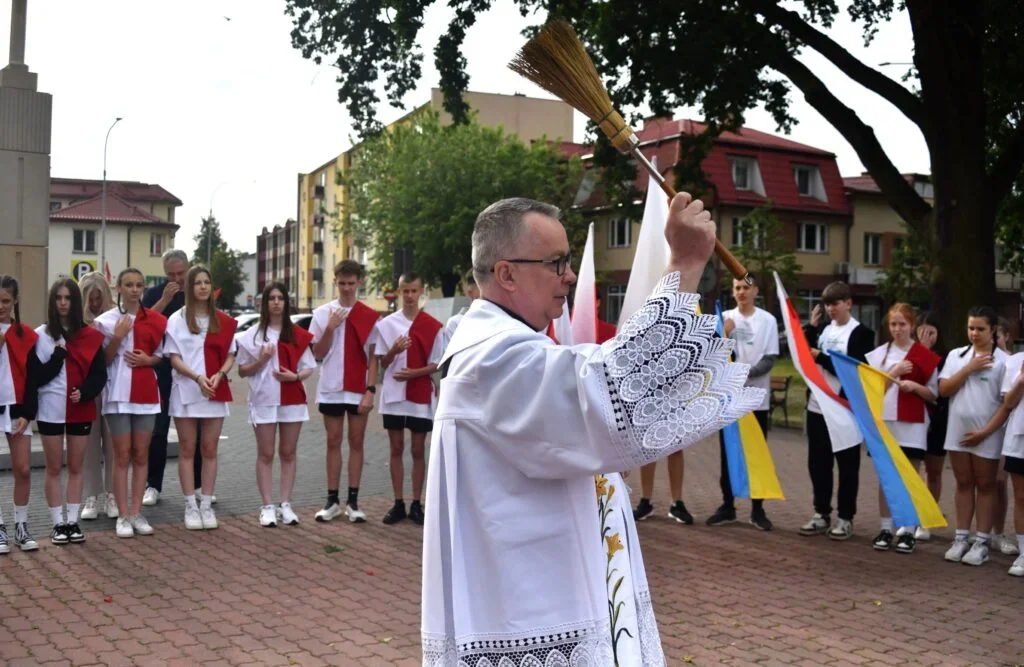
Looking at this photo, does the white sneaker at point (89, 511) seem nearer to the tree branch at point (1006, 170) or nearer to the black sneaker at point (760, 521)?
the black sneaker at point (760, 521)

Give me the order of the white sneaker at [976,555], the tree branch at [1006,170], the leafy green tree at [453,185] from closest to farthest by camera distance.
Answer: the white sneaker at [976,555], the tree branch at [1006,170], the leafy green tree at [453,185]

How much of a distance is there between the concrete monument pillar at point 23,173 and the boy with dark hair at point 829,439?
28.7 feet

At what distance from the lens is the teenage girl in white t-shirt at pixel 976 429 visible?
8039 millimetres

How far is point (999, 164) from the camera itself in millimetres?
15180

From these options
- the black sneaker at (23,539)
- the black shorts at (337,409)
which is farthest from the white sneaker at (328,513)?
the black sneaker at (23,539)

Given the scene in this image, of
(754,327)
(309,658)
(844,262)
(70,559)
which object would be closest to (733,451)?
(754,327)

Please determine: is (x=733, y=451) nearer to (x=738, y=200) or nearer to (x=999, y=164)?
(x=999, y=164)

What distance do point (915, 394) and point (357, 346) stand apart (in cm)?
479

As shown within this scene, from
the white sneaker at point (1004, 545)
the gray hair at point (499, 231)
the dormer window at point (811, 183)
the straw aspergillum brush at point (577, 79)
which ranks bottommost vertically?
the white sneaker at point (1004, 545)

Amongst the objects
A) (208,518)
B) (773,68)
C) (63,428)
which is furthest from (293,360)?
(773,68)

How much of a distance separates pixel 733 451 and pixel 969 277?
7.07m

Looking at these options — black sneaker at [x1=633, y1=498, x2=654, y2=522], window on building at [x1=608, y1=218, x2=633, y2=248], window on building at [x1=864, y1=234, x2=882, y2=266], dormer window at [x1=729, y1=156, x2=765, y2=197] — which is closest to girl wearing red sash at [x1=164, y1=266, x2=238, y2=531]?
black sneaker at [x1=633, y1=498, x2=654, y2=522]

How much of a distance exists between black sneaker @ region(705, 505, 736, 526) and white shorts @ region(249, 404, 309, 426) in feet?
12.0

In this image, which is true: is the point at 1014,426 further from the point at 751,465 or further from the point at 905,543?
the point at 751,465
